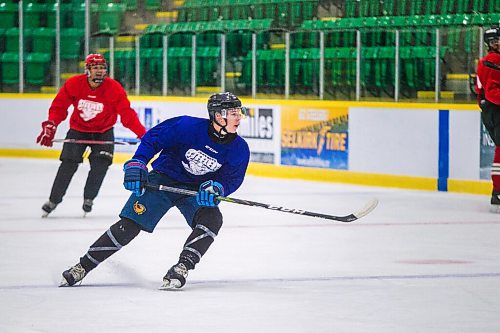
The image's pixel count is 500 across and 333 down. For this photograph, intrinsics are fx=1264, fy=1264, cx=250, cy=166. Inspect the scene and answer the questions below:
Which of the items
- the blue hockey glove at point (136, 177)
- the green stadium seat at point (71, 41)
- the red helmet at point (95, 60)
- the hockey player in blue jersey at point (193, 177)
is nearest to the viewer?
the blue hockey glove at point (136, 177)

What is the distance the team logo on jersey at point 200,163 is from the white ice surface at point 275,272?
0.57m

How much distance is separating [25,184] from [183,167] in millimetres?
6844

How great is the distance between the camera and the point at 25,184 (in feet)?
42.1

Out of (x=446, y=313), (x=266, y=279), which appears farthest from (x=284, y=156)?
(x=446, y=313)

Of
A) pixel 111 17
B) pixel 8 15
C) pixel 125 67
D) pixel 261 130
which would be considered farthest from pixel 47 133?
pixel 8 15

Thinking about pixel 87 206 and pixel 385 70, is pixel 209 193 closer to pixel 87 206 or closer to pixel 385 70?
pixel 87 206

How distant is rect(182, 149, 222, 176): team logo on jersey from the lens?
6.14 m

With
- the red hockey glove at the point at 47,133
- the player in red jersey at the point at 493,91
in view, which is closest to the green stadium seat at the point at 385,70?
the player in red jersey at the point at 493,91

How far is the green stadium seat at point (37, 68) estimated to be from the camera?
17.0m

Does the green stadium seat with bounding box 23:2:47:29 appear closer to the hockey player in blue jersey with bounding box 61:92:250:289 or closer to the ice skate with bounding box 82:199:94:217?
the ice skate with bounding box 82:199:94:217

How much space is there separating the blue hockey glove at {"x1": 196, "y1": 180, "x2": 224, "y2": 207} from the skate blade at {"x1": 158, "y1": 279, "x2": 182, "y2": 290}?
39 centimetres

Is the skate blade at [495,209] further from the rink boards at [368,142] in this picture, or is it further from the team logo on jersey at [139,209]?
the team logo on jersey at [139,209]

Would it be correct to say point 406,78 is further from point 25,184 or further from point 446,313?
point 446,313

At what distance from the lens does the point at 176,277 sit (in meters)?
5.98
